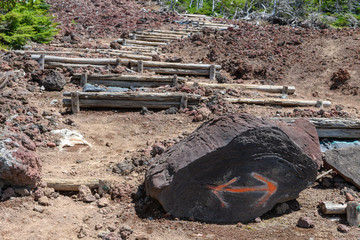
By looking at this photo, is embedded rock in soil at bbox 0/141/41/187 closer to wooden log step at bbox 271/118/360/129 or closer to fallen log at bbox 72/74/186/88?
wooden log step at bbox 271/118/360/129

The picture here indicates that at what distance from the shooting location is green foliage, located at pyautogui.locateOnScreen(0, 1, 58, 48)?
1209 cm

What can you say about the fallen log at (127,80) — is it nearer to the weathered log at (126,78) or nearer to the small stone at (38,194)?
the weathered log at (126,78)

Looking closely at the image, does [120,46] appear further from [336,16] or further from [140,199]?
[336,16]

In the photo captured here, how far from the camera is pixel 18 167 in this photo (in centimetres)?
477

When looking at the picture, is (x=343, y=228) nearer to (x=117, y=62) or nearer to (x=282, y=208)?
(x=282, y=208)

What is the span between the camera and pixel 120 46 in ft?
48.4

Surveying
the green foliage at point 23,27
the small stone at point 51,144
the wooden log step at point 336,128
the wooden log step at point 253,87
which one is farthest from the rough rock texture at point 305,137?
the green foliage at point 23,27

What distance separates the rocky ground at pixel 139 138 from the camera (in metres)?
4.70


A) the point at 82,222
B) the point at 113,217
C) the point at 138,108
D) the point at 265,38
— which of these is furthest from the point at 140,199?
the point at 265,38

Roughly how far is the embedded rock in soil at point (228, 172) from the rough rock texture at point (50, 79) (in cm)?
565

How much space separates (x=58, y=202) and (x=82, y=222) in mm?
568

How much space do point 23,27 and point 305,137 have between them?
1052cm

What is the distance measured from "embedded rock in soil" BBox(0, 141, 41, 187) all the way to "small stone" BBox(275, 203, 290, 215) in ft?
10.7

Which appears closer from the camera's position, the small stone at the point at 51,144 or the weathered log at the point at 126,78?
the small stone at the point at 51,144
